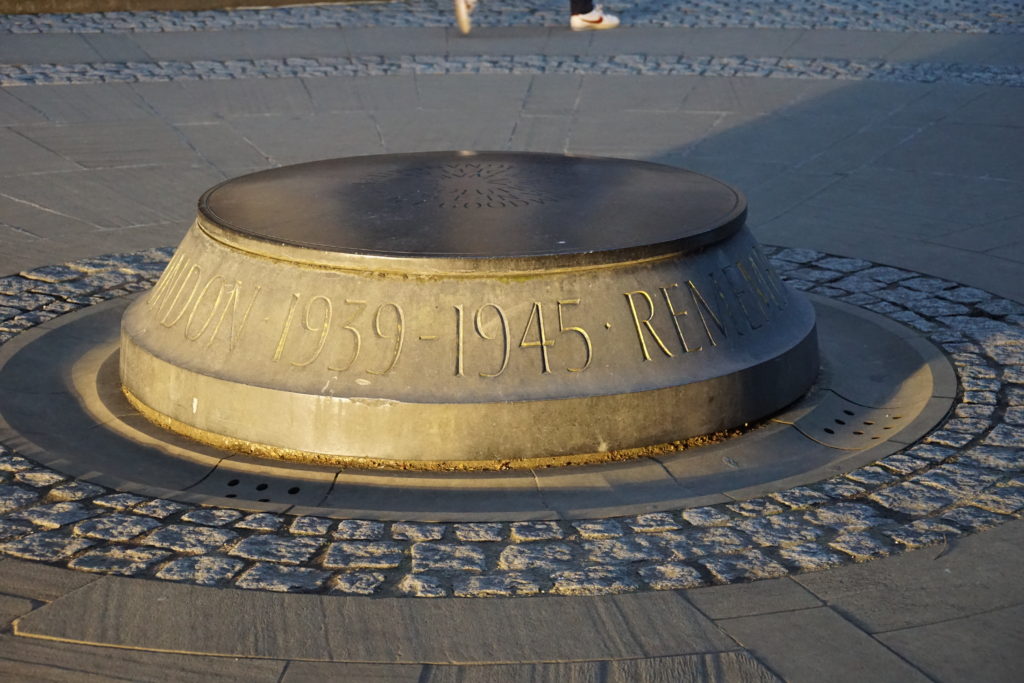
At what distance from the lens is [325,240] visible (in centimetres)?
641

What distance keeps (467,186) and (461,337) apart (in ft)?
5.96

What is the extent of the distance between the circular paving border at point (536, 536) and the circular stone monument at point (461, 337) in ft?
2.29

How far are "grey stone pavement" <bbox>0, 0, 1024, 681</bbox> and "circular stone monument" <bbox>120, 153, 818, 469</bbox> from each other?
3.40 feet

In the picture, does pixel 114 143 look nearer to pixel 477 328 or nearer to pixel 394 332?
pixel 394 332

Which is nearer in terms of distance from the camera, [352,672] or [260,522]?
[352,672]

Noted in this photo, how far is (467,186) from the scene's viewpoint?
762 centimetres

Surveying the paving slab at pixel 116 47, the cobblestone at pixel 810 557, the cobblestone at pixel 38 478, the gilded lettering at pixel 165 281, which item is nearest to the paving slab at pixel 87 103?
the paving slab at pixel 116 47

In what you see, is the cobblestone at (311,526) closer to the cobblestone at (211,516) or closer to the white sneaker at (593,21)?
the cobblestone at (211,516)

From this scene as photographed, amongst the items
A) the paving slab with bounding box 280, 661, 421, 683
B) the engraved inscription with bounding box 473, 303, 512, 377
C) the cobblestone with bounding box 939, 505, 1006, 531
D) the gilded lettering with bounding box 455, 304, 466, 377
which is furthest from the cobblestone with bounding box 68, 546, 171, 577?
the cobblestone with bounding box 939, 505, 1006, 531

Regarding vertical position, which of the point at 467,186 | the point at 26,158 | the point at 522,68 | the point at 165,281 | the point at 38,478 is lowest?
the point at 38,478

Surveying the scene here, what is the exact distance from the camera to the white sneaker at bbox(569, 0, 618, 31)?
15922mm

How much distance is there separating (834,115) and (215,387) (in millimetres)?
8279

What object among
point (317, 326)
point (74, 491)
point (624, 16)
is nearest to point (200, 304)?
point (317, 326)

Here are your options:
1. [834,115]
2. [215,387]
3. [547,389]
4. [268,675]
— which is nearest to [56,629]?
[268,675]
